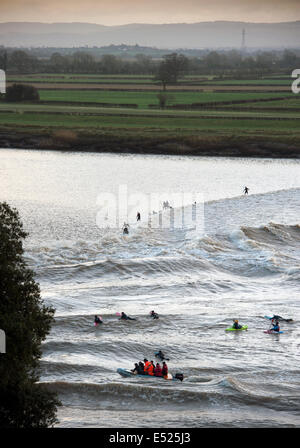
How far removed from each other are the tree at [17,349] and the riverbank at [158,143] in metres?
80.0

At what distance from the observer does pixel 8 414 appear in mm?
22609

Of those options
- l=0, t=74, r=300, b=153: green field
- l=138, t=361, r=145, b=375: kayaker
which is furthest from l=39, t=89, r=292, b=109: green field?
l=138, t=361, r=145, b=375: kayaker

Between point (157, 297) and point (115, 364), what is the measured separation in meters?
10.1

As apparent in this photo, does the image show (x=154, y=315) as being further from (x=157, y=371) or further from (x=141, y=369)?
(x=157, y=371)

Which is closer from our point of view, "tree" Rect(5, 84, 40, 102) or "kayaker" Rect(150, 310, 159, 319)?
"kayaker" Rect(150, 310, 159, 319)

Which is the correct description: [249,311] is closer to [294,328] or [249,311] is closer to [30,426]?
[294,328]

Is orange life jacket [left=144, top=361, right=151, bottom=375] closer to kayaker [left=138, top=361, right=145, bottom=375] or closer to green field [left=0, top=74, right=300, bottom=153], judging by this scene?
kayaker [left=138, top=361, right=145, bottom=375]

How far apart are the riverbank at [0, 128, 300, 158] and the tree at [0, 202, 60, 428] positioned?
8001 cm

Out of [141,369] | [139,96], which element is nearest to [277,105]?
[139,96]

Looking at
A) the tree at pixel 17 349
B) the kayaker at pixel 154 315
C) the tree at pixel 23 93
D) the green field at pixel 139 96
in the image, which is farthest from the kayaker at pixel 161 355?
the tree at pixel 23 93

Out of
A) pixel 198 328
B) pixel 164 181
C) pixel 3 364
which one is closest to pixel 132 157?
pixel 164 181

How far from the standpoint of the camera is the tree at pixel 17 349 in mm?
22531

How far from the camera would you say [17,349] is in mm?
22688

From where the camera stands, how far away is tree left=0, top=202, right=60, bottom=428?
73.9ft
